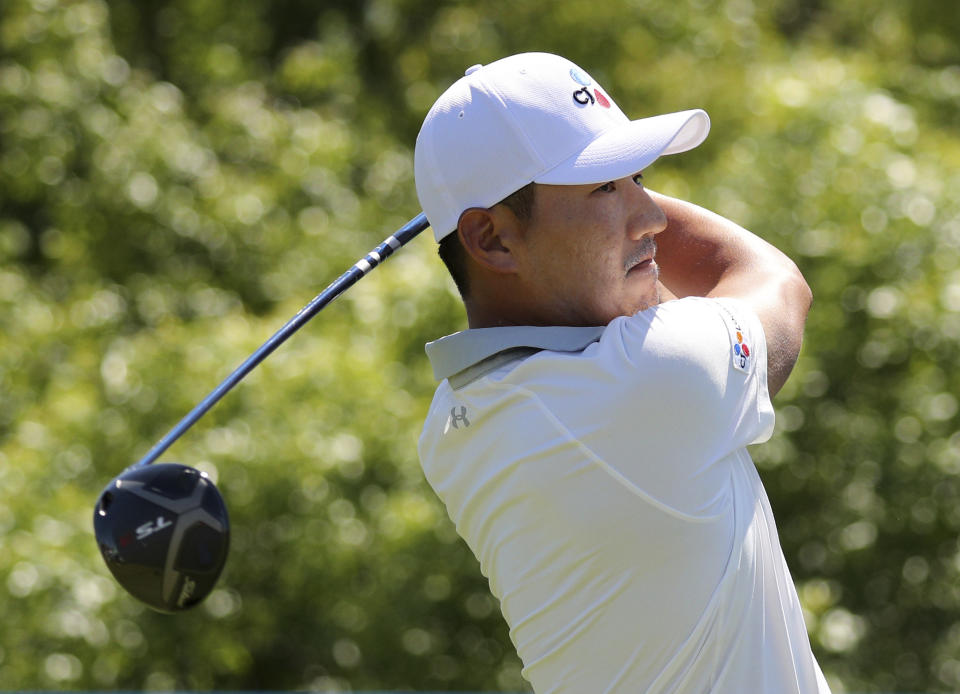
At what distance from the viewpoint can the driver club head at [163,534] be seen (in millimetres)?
2420

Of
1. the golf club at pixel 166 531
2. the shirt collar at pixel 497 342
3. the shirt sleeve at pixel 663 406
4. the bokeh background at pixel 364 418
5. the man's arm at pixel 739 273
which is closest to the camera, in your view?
the shirt sleeve at pixel 663 406

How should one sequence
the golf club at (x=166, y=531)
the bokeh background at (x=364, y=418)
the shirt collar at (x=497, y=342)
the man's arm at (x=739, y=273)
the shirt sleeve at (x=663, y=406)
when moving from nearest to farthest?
1. the shirt sleeve at (x=663, y=406)
2. the shirt collar at (x=497, y=342)
3. the man's arm at (x=739, y=273)
4. the golf club at (x=166, y=531)
5. the bokeh background at (x=364, y=418)

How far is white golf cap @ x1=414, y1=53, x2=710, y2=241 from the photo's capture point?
5.81ft

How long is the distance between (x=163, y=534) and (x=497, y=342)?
35.7 inches

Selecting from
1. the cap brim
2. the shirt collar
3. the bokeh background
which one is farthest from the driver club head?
the bokeh background

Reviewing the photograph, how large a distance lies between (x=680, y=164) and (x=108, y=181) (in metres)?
2.86

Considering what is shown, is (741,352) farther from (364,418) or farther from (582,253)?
(364,418)

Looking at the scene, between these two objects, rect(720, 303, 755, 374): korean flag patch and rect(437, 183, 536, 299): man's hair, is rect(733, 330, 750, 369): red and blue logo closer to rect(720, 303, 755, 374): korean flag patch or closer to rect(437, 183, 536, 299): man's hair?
rect(720, 303, 755, 374): korean flag patch

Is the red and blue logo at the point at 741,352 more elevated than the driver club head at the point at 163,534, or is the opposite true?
the red and blue logo at the point at 741,352

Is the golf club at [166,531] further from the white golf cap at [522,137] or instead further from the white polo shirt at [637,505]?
the white polo shirt at [637,505]

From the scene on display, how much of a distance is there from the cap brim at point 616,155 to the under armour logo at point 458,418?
0.31m

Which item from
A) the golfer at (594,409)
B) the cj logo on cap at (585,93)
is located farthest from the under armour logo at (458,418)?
the cj logo on cap at (585,93)

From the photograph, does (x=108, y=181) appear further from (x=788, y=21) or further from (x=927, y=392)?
(x=788, y=21)

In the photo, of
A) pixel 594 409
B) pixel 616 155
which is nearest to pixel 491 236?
pixel 616 155
